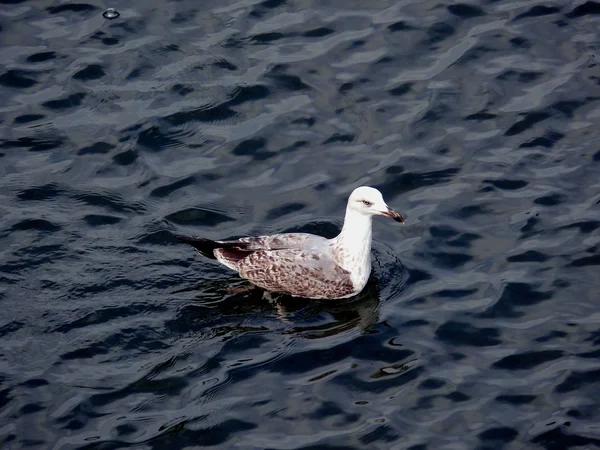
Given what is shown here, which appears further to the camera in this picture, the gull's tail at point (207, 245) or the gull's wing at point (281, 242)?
the gull's wing at point (281, 242)

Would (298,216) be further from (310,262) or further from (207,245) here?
(207,245)

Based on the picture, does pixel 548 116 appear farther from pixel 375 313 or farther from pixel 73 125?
pixel 73 125

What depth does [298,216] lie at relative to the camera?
11.2m

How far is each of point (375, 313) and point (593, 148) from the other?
3.85 meters

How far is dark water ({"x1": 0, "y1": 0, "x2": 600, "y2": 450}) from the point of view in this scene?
28.3 ft

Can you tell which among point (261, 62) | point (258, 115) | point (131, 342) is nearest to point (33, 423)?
point (131, 342)

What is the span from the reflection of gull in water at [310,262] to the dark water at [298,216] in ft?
0.67

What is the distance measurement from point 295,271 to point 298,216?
43.2 inches

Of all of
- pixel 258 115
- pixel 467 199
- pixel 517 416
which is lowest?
pixel 517 416

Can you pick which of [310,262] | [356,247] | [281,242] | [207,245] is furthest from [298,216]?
[207,245]

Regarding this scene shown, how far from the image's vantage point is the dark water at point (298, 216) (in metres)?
8.62

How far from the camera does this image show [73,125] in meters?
12.3

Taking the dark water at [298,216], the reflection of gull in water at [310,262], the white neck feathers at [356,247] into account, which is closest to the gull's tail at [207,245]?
the reflection of gull in water at [310,262]

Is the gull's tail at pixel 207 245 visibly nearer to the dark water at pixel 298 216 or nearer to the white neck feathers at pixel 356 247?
the dark water at pixel 298 216
